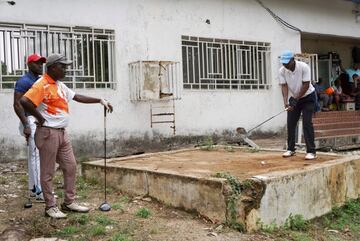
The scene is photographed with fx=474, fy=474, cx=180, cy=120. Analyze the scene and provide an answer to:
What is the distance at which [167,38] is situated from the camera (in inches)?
396

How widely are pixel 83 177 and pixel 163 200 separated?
1.91 meters

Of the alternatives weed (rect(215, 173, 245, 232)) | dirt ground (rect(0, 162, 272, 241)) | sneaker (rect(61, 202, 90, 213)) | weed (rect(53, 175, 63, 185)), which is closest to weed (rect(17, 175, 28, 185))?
weed (rect(53, 175, 63, 185))

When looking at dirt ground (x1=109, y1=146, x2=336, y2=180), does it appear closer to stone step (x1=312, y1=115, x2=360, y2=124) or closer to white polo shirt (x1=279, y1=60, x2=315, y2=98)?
white polo shirt (x1=279, y1=60, x2=315, y2=98)

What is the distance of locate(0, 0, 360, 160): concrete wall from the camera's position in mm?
8578

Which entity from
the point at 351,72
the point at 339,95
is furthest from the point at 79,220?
the point at 351,72

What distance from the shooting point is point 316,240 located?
4.95m

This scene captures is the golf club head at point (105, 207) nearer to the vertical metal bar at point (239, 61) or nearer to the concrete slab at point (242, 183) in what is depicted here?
the concrete slab at point (242, 183)

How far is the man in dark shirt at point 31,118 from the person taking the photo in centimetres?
511

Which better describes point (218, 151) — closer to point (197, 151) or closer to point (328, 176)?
point (197, 151)

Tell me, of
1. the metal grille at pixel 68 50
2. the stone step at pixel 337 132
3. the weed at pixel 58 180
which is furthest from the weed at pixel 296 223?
the metal grille at pixel 68 50

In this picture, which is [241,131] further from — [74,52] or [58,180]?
[58,180]

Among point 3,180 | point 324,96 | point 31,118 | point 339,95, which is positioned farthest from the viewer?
point 339,95

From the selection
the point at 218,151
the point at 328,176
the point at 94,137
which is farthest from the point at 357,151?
the point at 94,137

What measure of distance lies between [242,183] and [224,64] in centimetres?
656
